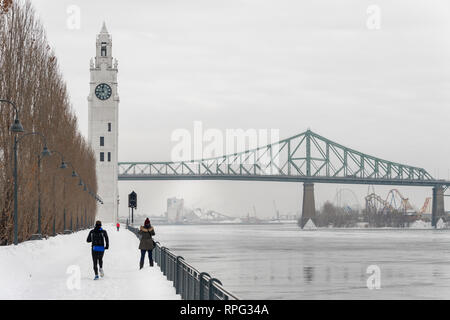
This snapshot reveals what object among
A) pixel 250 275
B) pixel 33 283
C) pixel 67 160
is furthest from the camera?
pixel 67 160

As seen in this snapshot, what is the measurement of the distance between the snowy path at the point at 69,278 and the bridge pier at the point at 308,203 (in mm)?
118171

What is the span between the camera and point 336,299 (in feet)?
74.4

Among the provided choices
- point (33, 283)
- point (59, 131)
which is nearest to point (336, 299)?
point (33, 283)

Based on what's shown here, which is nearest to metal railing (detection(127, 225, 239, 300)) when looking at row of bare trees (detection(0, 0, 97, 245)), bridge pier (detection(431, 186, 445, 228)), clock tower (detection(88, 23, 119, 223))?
row of bare trees (detection(0, 0, 97, 245))

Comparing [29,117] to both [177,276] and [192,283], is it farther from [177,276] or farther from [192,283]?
[192,283]

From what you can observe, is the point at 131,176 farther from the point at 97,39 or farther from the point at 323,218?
the point at 323,218

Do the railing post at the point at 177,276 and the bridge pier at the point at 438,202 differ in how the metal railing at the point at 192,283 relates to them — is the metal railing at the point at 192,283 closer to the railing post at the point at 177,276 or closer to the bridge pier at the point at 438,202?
the railing post at the point at 177,276

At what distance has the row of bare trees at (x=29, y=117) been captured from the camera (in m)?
37.0

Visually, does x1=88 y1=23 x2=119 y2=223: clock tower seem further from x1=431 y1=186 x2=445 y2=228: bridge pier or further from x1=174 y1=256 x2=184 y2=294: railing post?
x1=174 y1=256 x2=184 y2=294: railing post

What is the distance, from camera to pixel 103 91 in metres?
143

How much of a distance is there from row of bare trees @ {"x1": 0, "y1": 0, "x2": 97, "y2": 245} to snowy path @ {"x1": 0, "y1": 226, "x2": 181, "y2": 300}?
3.61m

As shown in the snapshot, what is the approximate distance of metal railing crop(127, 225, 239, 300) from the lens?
12.5 m

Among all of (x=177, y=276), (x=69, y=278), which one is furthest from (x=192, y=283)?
(x=69, y=278)
